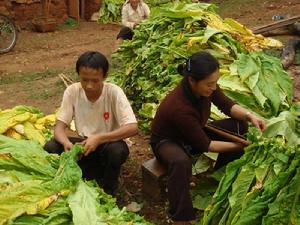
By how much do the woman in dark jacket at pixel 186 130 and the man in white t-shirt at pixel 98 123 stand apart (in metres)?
0.29

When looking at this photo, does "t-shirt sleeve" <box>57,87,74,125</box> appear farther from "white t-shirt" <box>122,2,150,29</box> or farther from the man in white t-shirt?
"white t-shirt" <box>122,2,150,29</box>

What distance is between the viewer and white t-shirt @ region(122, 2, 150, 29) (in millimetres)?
8820

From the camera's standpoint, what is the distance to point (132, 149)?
562 cm

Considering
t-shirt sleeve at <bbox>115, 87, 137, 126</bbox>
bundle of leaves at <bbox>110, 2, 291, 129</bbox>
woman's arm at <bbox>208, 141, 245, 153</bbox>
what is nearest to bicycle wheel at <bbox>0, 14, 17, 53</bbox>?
bundle of leaves at <bbox>110, 2, 291, 129</bbox>

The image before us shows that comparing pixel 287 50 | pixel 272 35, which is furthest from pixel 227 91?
pixel 272 35

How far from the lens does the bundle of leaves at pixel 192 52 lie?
5.18 meters

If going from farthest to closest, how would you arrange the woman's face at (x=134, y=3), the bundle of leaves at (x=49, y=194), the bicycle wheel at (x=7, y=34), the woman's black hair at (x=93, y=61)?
the bicycle wheel at (x=7, y=34) < the woman's face at (x=134, y=3) < the woman's black hair at (x=93, y=61) < the bundle of leaves at (x=49, y=194)

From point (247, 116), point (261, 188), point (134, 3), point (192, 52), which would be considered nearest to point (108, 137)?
point (247, 116)

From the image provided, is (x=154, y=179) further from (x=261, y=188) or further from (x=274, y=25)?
(x=274, y=25)

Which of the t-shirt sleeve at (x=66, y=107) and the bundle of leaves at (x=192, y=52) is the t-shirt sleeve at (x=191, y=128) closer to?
the t-shirt sleeve at (x=66, y=107)

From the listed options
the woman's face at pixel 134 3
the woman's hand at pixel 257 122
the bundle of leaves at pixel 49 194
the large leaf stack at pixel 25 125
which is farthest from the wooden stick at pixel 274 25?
the bundle of leaves at pixel 49 194

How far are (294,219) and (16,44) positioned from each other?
9.58 m

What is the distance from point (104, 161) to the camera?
4.20 meters

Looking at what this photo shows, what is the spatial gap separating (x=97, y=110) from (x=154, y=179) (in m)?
0.71
